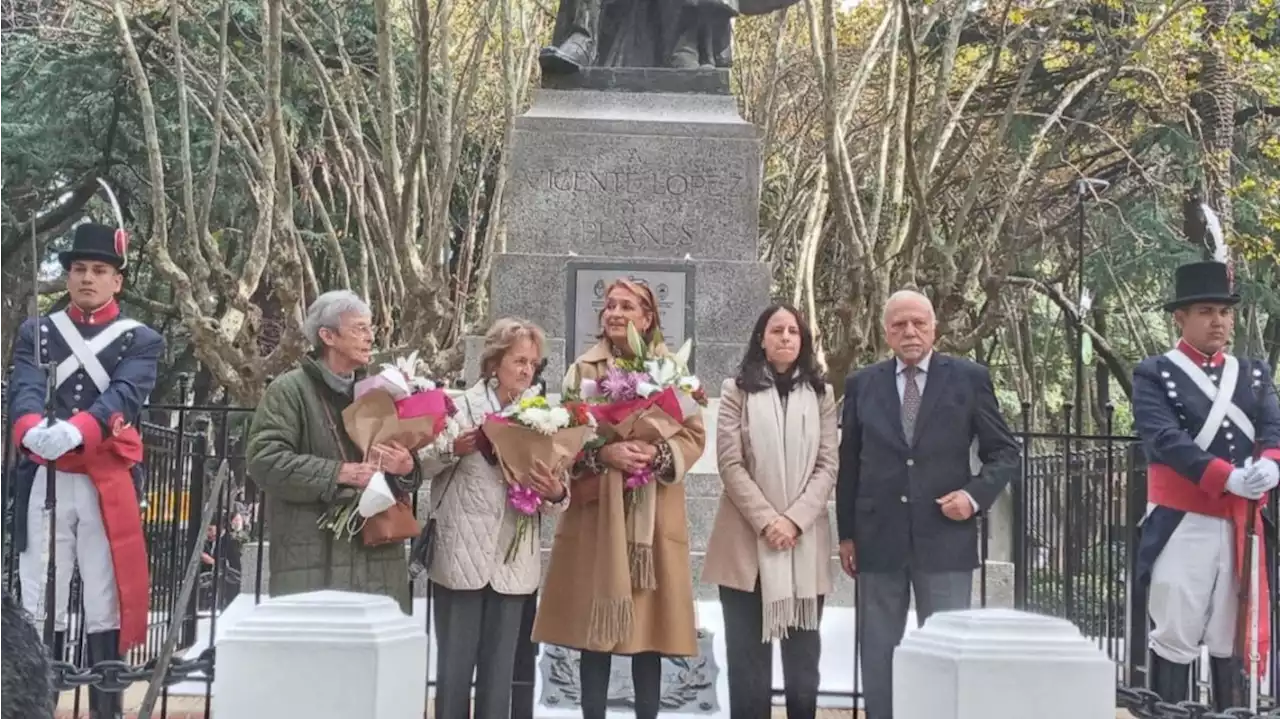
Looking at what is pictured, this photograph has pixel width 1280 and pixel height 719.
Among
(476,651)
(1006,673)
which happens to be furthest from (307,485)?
(1006,673)

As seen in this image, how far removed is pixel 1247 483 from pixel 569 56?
533 centimetres

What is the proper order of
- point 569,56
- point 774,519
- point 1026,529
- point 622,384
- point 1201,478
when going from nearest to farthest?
point 622,384, point 774,519, point 1201,478, point 1026,529, point 569,56

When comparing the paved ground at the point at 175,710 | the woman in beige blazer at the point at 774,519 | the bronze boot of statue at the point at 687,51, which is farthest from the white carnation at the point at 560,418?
the bronze boot of statue at the point at 687,51

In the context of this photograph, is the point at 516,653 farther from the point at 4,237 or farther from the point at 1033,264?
the point at 1033,264

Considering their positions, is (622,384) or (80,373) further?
(80,373)

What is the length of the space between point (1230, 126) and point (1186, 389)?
11.4 meters

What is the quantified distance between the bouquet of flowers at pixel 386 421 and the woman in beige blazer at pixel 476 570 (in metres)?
0.20

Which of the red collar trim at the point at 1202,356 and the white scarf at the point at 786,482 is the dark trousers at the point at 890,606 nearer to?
the white scarf at the point at 786,482

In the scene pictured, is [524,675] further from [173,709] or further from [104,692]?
[173,709]

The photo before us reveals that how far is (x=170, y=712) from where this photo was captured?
23.4ft

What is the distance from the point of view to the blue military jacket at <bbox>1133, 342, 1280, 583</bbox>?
6.61 meters

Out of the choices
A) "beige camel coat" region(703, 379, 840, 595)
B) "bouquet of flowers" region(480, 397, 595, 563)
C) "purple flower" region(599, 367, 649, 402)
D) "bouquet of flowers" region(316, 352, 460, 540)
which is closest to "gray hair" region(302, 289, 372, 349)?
"bouquet of flowers" region(316, 352, 460, 540)

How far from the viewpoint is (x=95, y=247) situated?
668 cm

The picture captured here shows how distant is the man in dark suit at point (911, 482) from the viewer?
5.92 meters
